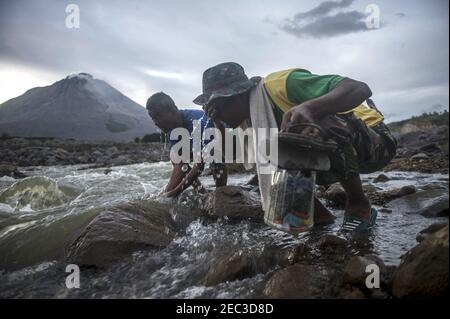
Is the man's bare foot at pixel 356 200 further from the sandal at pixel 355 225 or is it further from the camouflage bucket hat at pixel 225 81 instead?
the camouflage bucket hat at pixel 225 81

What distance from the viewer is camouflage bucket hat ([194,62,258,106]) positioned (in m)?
2.29

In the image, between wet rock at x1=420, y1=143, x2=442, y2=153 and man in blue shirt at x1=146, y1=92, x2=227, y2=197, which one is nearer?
man in blue shirt at x1=146, y1=92, x2=227, y2=197

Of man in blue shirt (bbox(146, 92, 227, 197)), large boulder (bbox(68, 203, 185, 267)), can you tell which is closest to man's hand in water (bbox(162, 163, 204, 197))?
man in blue shirt (bbox(146, 92, 227, 197))

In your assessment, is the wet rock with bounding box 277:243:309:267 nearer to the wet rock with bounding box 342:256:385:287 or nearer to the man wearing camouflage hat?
the wet rock with bounding box 342:256:385:287

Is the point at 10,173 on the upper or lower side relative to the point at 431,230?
upper

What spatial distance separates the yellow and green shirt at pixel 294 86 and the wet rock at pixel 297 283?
41.5 inches

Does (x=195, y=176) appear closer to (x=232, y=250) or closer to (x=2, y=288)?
(x=232, y=250)

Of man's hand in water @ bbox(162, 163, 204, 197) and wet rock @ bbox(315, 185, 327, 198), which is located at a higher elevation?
man's hand in water @ bbox(162, 163, 204, 197)

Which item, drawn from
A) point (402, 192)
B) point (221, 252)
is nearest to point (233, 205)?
point (221, 252)

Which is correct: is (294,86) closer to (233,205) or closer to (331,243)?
(331,243)

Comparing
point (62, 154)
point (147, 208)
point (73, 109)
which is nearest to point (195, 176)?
point (147, 208)

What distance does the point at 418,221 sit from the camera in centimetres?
244

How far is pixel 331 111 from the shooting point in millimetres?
1952

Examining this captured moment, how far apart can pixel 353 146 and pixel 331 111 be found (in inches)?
16.8
